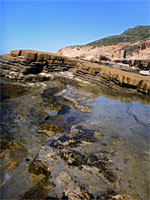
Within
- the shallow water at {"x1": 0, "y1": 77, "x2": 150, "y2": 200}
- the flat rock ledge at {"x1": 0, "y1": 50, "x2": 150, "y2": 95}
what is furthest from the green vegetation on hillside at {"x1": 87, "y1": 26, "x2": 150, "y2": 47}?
the shallow water at {"x1": 0, "y1": 77, "x2": 150, "y2": 200}

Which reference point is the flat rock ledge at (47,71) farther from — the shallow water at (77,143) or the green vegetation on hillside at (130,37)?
the green vegetation on hillside at (130,37)

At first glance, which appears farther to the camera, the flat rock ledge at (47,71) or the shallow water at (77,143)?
the flat rock ledge at (47,71)

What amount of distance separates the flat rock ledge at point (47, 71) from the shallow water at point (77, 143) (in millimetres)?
4072

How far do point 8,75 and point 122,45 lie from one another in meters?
47.5

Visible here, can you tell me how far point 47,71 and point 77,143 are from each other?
10.1 m

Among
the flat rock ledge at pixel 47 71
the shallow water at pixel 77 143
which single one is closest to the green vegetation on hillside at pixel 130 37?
the flat rock ledge at pixel 47 71

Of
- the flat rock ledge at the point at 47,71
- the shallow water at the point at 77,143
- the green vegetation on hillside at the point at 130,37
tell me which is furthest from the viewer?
the green vegetation on hillside at the point at 130,37

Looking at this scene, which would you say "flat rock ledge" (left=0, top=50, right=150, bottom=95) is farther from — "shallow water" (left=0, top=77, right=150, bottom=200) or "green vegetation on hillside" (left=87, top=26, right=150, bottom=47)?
"green vegetation on hillside" (left=87, top=26, right=150, bottom=47)

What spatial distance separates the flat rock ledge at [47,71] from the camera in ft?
33.2

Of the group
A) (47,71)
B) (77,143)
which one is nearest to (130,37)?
(47,71)

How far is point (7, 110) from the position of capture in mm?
5184

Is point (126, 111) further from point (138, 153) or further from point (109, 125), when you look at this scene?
point (138, 153)

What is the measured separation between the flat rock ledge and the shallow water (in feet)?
13.4

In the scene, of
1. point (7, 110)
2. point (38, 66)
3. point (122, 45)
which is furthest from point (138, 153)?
point (122, 45)
